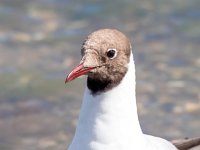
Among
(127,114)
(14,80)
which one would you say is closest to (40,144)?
(14,80)

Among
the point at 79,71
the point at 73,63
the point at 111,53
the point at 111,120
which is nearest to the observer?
the point at 79,71

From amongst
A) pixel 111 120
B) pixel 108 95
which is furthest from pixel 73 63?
pixel 108 95

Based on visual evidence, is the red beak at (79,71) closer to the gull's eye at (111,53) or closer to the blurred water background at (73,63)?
the gull's eye at (111,53)

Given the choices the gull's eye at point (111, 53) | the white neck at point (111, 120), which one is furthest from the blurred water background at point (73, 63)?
the gull's eye at point (111, 53)

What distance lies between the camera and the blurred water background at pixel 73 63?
7480mm

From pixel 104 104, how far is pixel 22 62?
390 cm

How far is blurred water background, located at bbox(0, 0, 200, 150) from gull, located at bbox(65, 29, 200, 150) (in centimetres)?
229

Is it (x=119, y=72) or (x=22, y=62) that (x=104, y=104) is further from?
(x=22, y=62)

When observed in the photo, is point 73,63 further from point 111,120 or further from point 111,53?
point 111,53

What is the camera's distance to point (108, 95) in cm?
469

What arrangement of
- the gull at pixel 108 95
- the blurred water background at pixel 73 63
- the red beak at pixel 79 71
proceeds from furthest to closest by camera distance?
the blurred water background at pixel 73 63 < the gull at pixel 108 95 < the red beak at pixel 79 71

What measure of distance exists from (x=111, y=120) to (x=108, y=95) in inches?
7.4

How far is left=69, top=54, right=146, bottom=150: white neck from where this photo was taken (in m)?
4.71

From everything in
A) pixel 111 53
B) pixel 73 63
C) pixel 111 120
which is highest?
pixel 73 63
